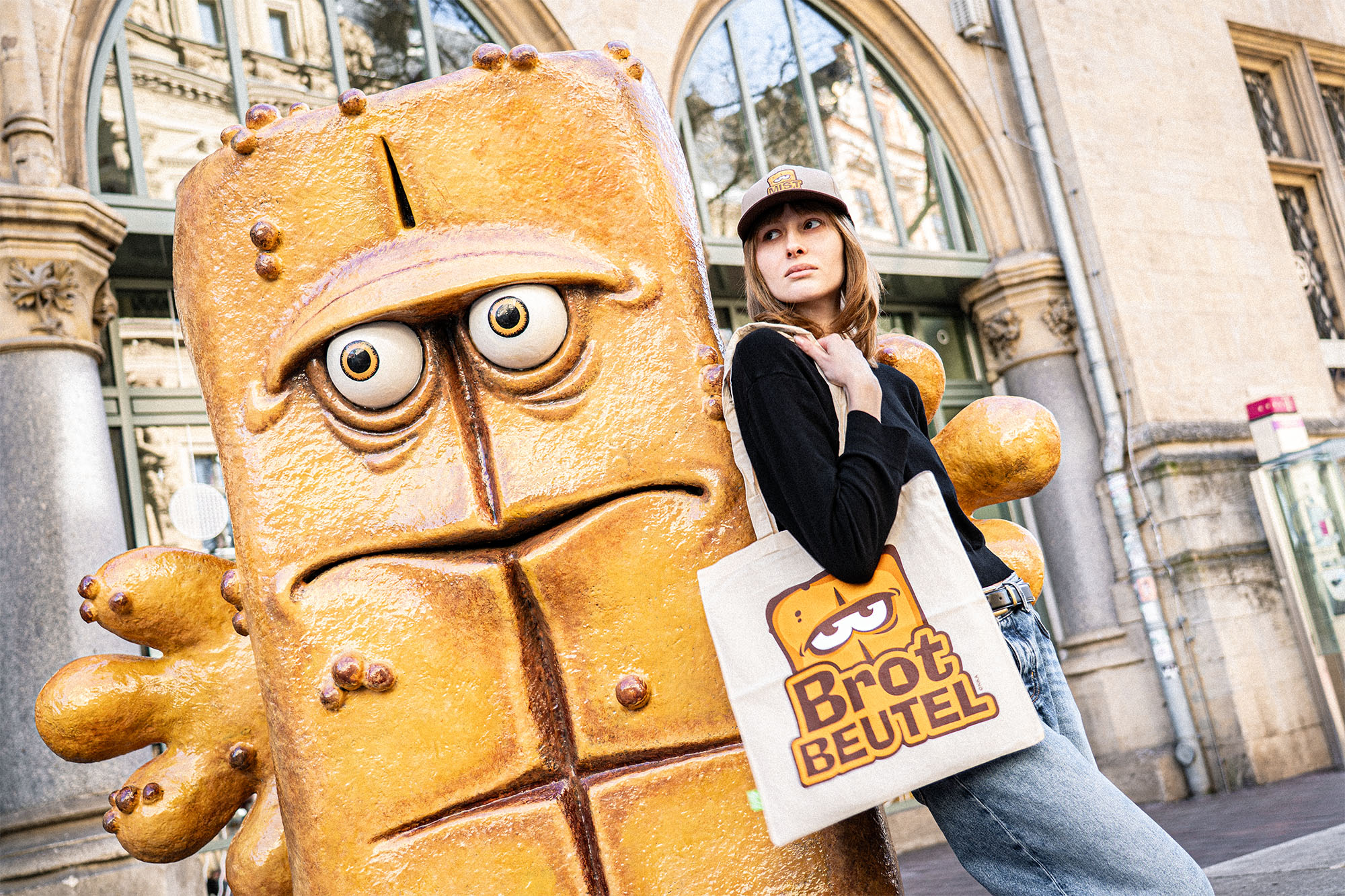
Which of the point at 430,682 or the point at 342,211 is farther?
the point at 342,211

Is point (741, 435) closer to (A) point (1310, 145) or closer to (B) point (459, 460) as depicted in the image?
(B) point (459, 460)

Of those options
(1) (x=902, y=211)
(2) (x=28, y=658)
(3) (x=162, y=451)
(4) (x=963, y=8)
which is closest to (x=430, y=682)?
(2) (x=28, y=658)

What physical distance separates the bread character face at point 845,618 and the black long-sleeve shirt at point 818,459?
3 cm

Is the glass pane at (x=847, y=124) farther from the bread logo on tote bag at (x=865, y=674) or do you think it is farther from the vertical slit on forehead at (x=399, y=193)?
the bread logo on tote bag at (x=865, y=674)

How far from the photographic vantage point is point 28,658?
4500 mm

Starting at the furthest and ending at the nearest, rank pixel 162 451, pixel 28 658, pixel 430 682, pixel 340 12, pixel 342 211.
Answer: pixel 340 12 → pixel 162 451 → pixel 28 658 → pixel 342 211 → pixel 430 682

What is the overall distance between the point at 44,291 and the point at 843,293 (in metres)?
4.23

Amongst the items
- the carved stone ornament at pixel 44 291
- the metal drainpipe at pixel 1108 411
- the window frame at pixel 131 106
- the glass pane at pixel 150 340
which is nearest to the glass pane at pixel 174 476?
the glass pane at pixel 150 340

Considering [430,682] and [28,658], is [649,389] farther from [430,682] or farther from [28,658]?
[28,658]

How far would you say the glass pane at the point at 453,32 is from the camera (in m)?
6.60

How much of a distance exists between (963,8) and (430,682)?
26.2ft

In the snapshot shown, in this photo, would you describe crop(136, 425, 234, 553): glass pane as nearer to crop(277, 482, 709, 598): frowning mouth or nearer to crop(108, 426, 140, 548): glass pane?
crop(108, 426, 140, 548): glass pane

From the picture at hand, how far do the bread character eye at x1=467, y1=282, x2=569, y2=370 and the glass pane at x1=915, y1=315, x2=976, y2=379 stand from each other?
7207 mm

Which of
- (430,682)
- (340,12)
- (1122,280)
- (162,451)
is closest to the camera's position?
(430,682)
